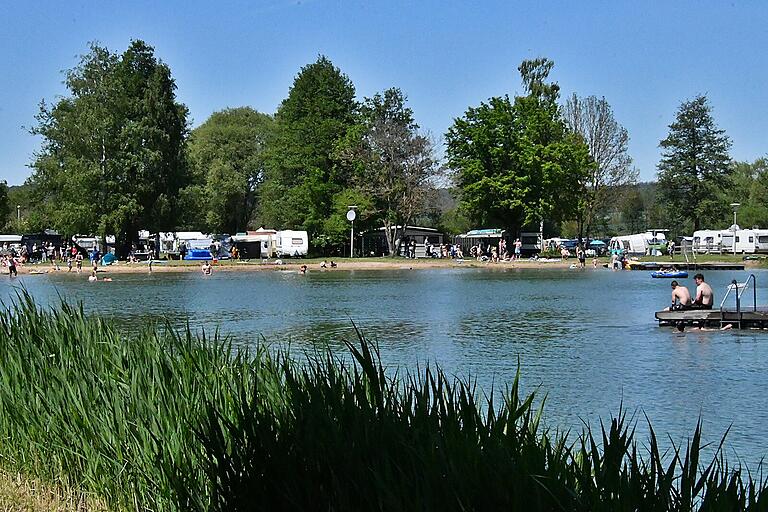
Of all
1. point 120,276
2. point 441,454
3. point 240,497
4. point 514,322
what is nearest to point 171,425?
point 240,497

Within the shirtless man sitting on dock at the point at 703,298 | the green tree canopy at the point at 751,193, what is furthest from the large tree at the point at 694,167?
the shirtless man sitting on dock at the point at 703,298

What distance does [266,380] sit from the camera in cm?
834

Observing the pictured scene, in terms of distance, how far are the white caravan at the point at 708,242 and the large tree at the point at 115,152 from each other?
47.3 m

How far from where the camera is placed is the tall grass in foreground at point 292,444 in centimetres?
529

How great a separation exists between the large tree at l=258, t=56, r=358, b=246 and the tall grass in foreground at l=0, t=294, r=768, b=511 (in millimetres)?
78314

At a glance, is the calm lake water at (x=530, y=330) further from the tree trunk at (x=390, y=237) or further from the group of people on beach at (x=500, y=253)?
the tree trunk at (x=390, y=237)

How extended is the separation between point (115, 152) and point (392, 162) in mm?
22583

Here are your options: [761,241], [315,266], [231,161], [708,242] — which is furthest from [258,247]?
[761,241]

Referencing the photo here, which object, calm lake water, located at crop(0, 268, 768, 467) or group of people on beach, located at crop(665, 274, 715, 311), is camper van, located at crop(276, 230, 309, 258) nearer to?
calm lake water, located at crop(0, 268, 768, 467)

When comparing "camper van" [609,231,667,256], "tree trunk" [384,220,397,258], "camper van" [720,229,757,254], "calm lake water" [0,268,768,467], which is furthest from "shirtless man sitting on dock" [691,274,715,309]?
"camper van" [609,231,667,256]

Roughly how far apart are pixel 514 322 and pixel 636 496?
93.0 ft

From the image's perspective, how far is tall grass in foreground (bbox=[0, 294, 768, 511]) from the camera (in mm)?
5285

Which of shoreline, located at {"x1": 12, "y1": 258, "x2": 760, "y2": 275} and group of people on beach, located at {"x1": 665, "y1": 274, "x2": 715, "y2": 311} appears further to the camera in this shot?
shoreline, located at {"x1": 12, "y1": 258, "x2": 760, "y2": 275}

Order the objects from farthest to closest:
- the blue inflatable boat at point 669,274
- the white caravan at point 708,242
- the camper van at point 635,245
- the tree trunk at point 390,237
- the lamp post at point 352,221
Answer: the camper van at point 635,245
the white caravan at point 708,242
the tree trunk at point 390,237
the lamp post at point 352,221
the blue inflatable boat at point 669,274
